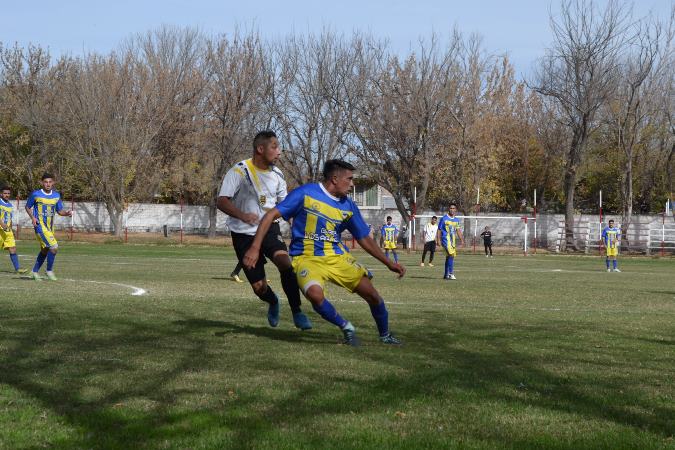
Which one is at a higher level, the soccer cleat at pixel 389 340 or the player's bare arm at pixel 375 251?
the player's bare arm at pixel 375 251

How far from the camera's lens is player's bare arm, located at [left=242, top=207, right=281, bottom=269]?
8219 mm

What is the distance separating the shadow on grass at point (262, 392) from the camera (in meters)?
5.10

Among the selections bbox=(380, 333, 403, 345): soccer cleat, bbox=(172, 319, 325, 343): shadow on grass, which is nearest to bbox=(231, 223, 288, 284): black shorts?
bbox=(172, 319, 325, 343): shadow on grass

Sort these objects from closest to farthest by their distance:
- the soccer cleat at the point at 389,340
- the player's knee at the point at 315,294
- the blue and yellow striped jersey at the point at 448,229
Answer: the player's knee at the point at 315,294 < the soccer cleat at the point at 389,340 < the blue and yellow striped jersey at the point at 448,229

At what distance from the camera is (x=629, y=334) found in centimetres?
1042

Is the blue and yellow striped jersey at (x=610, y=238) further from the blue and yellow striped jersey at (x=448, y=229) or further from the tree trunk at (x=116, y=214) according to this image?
the tree trunk at (x=116, y=214)

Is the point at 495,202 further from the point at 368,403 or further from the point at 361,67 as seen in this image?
the point at 368,403

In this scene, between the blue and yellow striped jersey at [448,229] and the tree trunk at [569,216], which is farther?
the tree trunk at [569,216]

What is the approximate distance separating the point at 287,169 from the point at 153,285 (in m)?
44.7

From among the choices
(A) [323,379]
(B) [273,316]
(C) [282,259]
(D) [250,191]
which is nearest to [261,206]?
(D) [250,191]

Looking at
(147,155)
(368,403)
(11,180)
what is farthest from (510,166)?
(368,403)

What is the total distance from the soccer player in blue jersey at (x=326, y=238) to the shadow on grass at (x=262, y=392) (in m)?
0.62

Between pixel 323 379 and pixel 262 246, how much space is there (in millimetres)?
3043

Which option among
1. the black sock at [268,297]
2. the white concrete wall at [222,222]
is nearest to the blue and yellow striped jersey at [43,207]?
the black sock at [268,297]
